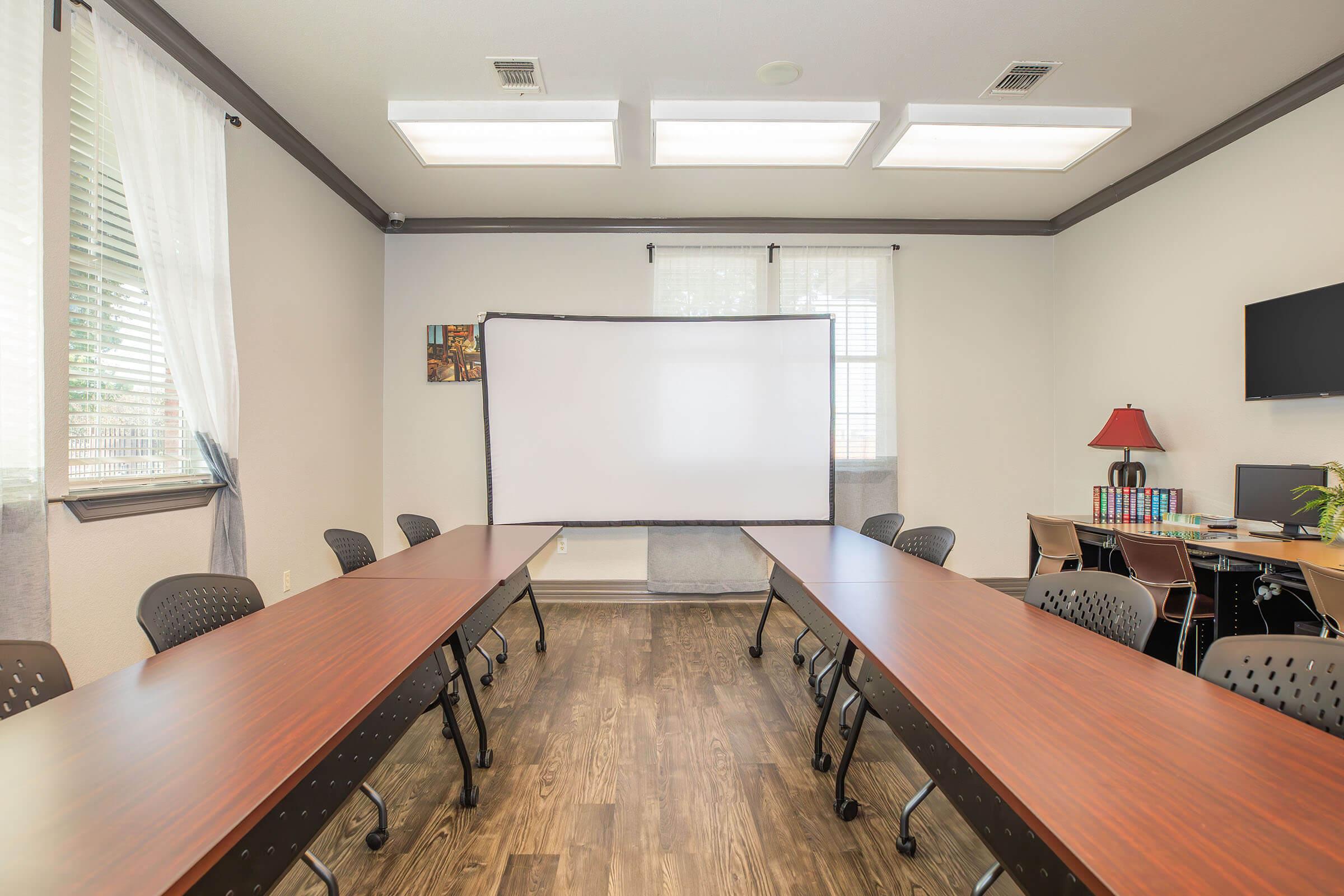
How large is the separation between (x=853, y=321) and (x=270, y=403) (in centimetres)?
401

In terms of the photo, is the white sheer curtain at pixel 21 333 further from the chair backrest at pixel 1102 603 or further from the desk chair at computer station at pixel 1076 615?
the chair backrest at pixel 1102 603

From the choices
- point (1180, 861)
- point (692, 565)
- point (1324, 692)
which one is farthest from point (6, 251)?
point (692, 565)

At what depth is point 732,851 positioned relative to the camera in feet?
5.77

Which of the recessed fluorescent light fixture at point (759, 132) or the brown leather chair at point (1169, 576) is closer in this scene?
the brown leather chair at point (1169, 576)

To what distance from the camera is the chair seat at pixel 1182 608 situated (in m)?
2.81

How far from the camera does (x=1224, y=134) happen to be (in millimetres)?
3275

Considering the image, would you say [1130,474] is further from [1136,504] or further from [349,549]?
[349,549]

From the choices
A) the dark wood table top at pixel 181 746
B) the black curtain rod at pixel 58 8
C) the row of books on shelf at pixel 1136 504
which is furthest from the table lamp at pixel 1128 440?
the black curtain rod at pixel 58 8

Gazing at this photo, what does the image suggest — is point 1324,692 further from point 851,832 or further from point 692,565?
point 692,565

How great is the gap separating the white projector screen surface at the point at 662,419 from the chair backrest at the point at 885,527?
114cm

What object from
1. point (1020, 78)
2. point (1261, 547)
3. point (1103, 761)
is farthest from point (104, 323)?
point (1261, 547)

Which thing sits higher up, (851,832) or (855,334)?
(855,334)

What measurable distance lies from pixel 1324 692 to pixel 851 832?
1246 mm

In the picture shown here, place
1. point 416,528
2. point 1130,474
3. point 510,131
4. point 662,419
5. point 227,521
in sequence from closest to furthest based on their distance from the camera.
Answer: point 227,521
point 510,131
point 416,528
point 1130,474
point 662,419
